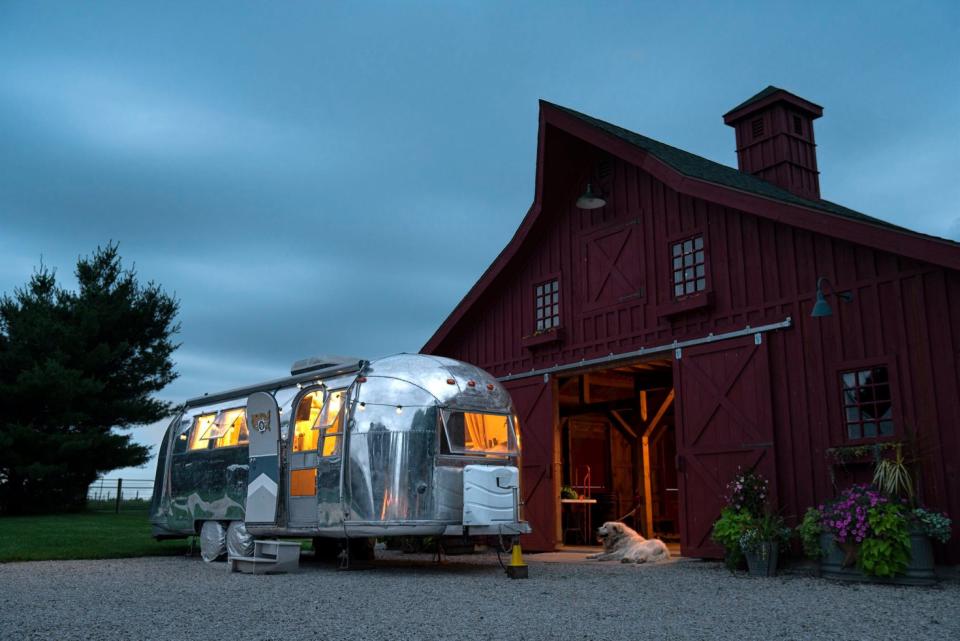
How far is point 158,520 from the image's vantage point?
555 inches

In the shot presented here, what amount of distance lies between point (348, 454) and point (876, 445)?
646cm

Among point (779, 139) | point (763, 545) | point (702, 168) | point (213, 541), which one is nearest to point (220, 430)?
point (213, 541)

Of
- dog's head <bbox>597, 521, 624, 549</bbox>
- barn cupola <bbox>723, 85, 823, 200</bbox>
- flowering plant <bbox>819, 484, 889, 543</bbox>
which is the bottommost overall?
dog's head <bbox>597, 521, 624, 549</bbox>

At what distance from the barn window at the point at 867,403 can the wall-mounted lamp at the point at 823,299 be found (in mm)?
884

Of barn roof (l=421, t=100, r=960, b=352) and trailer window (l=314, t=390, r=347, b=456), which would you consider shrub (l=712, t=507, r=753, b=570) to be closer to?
barn roof (l=421, t=100, r=960, b=352)

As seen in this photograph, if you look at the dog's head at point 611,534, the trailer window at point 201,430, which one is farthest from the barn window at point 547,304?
the trailer window at point 201,430

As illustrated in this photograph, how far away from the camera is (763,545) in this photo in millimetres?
10281

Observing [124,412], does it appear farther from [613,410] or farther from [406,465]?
[406,465]

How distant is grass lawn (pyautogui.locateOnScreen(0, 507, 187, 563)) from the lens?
42.7 ft

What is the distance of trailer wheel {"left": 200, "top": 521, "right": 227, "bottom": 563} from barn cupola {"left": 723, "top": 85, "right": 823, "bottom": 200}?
1211cm

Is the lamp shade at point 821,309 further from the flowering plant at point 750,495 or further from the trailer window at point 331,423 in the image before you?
the trailer window at point 331,423

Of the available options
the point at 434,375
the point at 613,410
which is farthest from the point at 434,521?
the point at 613,410

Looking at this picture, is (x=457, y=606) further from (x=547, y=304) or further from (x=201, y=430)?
(x=547, y=304)

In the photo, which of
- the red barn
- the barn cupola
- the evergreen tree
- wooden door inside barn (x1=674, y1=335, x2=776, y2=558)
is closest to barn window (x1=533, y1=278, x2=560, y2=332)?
the red barn
